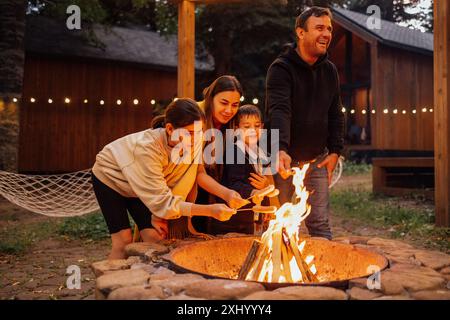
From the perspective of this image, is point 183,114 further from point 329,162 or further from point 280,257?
point 329,162

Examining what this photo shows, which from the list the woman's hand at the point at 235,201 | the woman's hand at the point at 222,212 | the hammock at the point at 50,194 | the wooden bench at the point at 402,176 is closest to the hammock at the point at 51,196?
the hammock at the point at 50,194

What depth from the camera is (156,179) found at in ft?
8.93

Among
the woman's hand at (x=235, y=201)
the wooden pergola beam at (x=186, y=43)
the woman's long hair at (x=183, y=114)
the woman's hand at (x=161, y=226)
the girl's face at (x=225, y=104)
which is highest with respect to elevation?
the wooden pergola beam at (x=186, y=43)

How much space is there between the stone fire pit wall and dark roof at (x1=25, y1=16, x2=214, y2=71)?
11.1m

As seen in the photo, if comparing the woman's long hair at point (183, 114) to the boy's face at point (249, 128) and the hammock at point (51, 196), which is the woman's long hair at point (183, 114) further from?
the hammock at point (51, 196)

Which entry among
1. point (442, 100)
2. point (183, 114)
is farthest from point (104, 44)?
point (183, 114)

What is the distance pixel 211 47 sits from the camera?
1421 centimetres

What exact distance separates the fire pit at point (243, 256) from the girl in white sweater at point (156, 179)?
10.4 inches

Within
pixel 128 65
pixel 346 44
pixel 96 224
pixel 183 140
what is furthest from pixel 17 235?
pixel 346 44

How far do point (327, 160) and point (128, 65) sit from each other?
11.0 m

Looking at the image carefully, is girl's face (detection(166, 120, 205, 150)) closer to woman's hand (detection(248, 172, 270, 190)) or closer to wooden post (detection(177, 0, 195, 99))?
woman's hand (detection(248, 172, 270, 190))

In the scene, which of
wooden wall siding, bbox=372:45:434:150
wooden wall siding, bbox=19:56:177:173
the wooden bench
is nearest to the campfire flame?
the wooden bench

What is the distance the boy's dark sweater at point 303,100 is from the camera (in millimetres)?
3170
